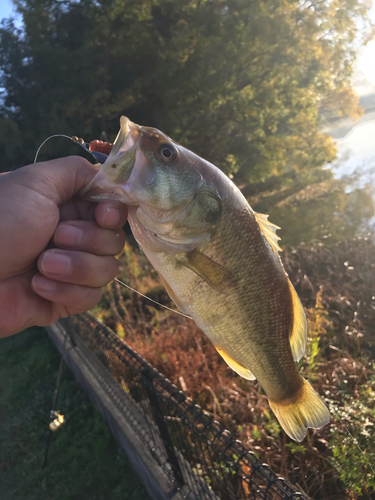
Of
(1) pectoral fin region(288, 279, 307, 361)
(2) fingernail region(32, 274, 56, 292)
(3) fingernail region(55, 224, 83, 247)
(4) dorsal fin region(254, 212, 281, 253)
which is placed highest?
(3) fingernail region(55, 224, 83, 247)

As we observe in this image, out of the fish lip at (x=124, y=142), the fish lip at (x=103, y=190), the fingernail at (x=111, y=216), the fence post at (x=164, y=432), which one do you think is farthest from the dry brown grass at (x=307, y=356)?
the fish lip at (x=124, y=142)

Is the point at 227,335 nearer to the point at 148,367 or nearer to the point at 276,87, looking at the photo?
the point at 148,367

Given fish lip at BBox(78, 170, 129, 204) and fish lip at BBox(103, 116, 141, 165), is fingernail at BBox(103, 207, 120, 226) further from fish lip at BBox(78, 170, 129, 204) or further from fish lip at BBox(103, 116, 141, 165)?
fish lip at BBox(103, 116, 141, 165)

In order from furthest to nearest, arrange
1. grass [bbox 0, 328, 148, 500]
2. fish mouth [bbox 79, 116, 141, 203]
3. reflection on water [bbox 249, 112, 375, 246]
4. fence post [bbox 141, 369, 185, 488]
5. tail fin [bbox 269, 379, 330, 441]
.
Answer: reflection on water [bbox 249, 112, 375, 246], grass [bbox 0, 328, 148, 500], fence post [bbox 141, 369, 185, 488], tail fin [bbox 269, 379, 330, 441], fish mouth [bbox 79, 116, 141, 203]

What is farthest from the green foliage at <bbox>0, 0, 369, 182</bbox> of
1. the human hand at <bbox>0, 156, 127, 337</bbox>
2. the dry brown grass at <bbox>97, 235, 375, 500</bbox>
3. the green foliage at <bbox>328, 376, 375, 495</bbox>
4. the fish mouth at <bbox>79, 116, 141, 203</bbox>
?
the green foliage at <bbox>328, 376, 375, 495</bbox>

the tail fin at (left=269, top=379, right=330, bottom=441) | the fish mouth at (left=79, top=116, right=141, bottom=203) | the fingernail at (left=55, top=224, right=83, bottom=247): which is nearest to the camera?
the fish mouth at (left=79, top=116, right=141, bottom=203)

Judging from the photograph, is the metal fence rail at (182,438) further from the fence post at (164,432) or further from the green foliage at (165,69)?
the green foliage at (165,69)

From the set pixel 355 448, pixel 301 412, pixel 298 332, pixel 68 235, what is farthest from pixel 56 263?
pixel 355 448
